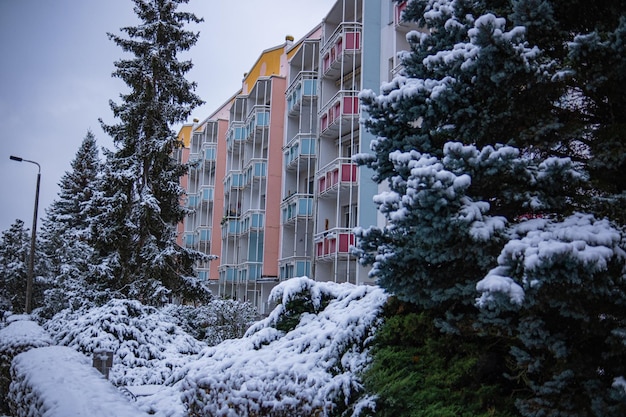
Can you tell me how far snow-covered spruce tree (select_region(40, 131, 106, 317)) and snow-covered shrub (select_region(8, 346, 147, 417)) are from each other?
1240 centimetres

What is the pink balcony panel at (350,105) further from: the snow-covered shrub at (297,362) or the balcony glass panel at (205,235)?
the balcony glass panel at (205,235)

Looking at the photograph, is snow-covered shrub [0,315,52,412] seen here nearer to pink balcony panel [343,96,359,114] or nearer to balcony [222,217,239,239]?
pink balcony panel [343,96,359,114]

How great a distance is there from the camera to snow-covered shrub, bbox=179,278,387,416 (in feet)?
17.8

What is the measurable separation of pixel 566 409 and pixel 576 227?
1.50 m

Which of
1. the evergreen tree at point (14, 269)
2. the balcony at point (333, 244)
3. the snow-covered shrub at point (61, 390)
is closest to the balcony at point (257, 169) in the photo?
the balcony at point (333, 244)

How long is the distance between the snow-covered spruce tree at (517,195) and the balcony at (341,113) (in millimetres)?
16686

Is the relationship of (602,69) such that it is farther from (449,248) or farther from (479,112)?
(449,248)

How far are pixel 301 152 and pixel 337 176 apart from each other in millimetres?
5051

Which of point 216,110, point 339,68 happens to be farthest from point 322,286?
point 216,110

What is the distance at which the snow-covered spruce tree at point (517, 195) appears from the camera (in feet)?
13.9

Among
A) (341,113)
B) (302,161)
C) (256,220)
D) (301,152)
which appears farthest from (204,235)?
(341,113)

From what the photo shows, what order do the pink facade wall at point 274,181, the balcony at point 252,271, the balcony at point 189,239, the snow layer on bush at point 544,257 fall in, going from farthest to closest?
the balcony at point 189,239 → the balcony at point 252,271 → the pink facade wall at point 274,181 → the snow layer on bush at point 544,257

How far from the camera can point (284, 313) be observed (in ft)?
26.2

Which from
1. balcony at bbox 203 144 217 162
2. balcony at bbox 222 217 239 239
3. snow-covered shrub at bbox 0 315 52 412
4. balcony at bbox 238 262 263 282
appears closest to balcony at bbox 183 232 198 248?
balcony at bbox 203 144 217 162
